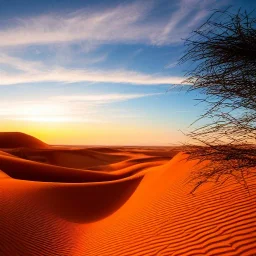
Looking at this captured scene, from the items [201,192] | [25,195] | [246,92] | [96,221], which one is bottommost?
[96,221]

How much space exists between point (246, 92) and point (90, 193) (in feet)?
37.9

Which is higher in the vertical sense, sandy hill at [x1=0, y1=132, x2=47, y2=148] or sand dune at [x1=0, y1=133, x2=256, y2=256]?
sandy hill at [x1=0, y1=132, x2=47, y2=148]

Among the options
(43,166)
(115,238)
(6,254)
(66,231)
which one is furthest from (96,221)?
(43,166)

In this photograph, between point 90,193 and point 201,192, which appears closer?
point 201,192

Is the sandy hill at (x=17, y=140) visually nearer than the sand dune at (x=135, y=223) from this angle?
No

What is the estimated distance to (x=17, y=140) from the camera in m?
60.4

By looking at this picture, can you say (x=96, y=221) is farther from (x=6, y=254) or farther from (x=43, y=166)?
(x=43, y=166)

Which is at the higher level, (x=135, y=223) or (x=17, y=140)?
(x=17, y=140)

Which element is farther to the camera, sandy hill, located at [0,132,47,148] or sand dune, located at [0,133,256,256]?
sandy hill, located at [0,132,47,148]

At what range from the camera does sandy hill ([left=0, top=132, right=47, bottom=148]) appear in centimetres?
5775

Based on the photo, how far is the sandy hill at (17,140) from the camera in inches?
2274

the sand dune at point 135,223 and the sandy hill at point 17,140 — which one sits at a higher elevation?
the sandy hill at point 17,140

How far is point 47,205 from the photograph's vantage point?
11.2 m

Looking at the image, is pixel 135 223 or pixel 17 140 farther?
pixel 17 140
